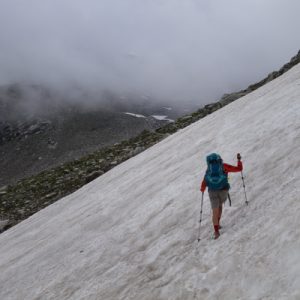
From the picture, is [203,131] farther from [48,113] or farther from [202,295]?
[48,113]

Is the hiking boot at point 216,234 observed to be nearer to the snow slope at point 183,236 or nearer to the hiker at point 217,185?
the hiker at point 217,185

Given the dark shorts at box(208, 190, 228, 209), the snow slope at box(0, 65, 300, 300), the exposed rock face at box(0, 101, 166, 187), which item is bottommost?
the snow slope at box(0, 65, 300, 300)

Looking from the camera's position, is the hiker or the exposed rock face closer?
the hiker

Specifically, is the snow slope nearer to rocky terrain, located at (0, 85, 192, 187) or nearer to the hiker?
the hiker

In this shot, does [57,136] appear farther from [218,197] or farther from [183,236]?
[218,197]

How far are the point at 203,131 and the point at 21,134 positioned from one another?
15765 centimetres

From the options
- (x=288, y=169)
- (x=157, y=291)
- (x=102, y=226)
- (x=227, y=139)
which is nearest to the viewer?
(x=157, y=291)

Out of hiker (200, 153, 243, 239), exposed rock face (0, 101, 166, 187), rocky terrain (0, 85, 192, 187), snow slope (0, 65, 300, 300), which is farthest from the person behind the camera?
rocky terrain (0, 85, 192, 187)

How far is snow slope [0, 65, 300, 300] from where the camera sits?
30.5 feet

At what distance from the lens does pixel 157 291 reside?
1003 cm

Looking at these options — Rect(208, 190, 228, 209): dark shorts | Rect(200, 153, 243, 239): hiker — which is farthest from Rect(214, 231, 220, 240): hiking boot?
Rect(208, 190, 228, 209): dark shorts

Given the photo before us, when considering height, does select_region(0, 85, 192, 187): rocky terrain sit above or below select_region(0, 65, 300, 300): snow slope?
above

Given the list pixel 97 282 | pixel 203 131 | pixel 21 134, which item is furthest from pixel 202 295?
pixel 21 134

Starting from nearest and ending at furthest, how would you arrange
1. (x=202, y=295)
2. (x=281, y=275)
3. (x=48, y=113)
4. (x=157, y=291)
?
(x=281, y=275) < (x=202, y=295) < (x=157, y=291) < (x=48, y=113)
